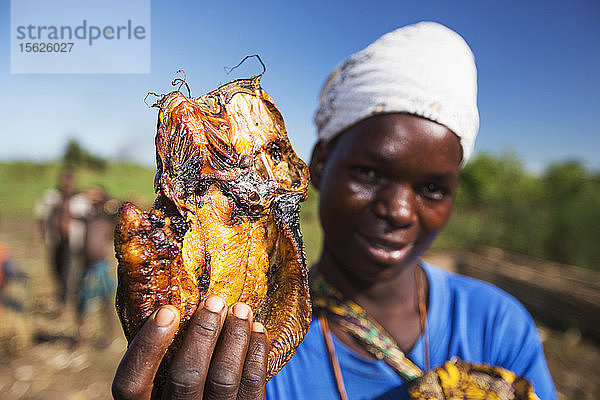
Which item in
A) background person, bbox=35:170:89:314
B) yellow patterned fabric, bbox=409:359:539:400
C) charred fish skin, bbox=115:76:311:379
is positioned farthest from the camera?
background person, bbox=35:170:89:314

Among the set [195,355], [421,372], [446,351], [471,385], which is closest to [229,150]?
[195,355]

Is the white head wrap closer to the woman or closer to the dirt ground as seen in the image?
the woman

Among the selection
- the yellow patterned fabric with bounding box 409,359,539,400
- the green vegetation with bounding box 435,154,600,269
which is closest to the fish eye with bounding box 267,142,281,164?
the yellow patterned fabric with bounding box 409,359,539,400

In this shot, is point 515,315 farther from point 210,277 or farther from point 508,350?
point 210,277

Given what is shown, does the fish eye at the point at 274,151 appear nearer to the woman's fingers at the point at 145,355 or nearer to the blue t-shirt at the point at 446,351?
the woman's fingers at the point at 145,355

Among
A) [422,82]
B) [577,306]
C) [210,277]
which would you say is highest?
[422,82]

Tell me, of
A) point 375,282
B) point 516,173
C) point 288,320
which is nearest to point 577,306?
point 375,282
